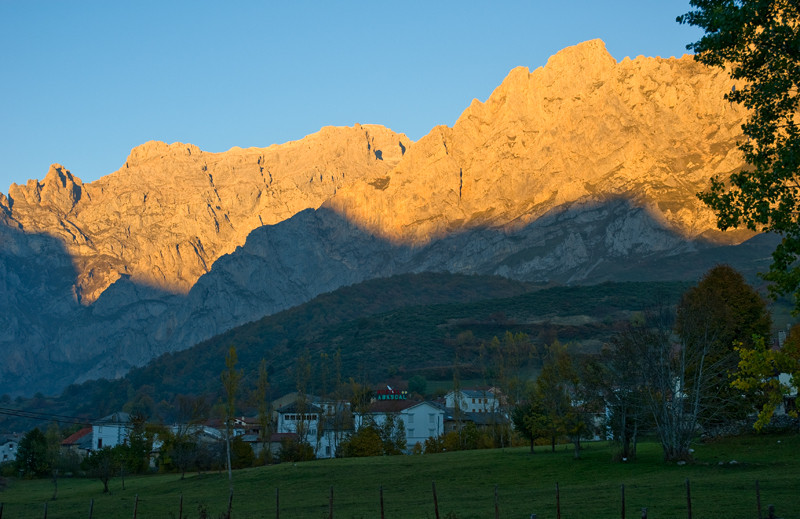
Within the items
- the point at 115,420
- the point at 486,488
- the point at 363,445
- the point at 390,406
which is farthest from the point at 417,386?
the point at 486,488

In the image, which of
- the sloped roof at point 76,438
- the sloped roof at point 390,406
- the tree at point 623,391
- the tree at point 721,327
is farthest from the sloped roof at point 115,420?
the tree at point 721,327

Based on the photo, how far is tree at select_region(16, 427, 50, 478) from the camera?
91.5 meters

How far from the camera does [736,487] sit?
1363 inches

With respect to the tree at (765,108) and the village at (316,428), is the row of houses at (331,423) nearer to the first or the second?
the village at (316,428)

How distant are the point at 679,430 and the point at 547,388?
17475mm

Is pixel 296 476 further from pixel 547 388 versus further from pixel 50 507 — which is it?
pixel 547 388

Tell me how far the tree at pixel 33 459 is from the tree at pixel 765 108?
3442 inches

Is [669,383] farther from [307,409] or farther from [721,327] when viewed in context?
[307,409]

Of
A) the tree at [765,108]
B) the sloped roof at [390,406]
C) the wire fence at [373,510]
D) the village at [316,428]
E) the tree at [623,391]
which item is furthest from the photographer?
the sloped roof at [390,406]

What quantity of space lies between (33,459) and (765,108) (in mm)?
91860

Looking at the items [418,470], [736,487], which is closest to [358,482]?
[418,470]

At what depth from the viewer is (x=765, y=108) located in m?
21.6

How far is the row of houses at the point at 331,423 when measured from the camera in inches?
3752

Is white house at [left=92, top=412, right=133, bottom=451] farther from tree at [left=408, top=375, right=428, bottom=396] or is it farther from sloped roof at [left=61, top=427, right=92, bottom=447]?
tree at [left=408, top=375, right=428, bottom=396]
